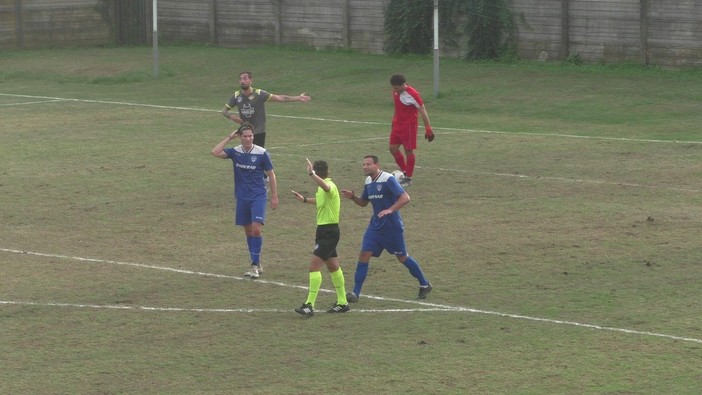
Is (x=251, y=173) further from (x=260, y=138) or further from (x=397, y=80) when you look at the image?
(x=397, y=80)

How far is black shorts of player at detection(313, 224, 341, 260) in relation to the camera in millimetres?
16625

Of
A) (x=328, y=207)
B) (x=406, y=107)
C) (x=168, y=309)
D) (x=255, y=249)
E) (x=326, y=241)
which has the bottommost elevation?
(x=168, y=309)

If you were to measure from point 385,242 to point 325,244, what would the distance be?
38.6 inches

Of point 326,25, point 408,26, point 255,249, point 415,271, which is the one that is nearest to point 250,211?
point 255,249

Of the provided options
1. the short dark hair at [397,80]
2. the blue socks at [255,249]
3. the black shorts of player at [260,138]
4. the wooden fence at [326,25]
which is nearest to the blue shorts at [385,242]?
the blue socks at [255,249]

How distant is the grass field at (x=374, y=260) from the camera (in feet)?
46.8

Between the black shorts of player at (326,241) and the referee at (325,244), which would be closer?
the referee at (325,244)

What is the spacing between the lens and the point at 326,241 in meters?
16.6

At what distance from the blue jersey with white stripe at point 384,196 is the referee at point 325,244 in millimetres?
602

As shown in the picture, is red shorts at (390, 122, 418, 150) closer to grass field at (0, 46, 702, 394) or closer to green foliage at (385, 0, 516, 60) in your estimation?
grass field at (0, 46, 702, 394)

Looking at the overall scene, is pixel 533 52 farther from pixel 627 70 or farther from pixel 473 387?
pixel 473 387

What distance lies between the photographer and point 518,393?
1320 centimetres

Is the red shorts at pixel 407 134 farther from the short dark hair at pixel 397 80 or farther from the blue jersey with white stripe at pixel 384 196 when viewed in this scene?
the blue jersey with white stripe at pixel 384 196

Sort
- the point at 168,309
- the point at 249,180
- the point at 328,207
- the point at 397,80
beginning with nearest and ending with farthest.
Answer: the point at 328,207 < the point at 168,309 < the point at 249,180 < the point at 397,80
